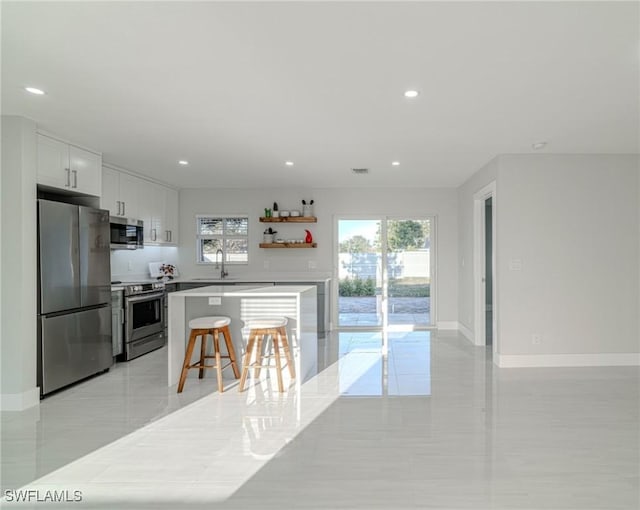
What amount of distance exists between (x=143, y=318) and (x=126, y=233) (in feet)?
3.79

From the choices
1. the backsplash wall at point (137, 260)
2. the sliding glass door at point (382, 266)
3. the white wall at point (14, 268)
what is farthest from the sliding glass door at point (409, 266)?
the white wall at point (14, 268)

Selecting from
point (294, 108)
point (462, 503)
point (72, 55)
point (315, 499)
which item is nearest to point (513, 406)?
point (462, 503)

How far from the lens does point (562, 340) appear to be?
183 inches

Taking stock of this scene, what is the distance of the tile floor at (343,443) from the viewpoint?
213cm

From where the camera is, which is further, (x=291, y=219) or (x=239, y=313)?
(x=291, y=219)

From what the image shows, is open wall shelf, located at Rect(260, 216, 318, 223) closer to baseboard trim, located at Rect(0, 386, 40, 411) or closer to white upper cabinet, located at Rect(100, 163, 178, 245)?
white upper cabinet, located at Rect(100, 163, 178, 245)

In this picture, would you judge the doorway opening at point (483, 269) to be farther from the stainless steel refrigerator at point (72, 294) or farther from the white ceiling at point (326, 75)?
the stainless steel refrigerator at point (72, 294)

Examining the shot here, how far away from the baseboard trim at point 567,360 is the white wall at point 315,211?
7.45ft

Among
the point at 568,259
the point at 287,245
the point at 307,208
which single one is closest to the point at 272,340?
the point at 287,245

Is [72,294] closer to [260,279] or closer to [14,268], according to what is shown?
[14,268]

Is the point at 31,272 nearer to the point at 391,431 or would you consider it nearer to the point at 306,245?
the point at 391,431

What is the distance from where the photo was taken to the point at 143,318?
5.20 metres

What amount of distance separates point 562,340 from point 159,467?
4.43 metres

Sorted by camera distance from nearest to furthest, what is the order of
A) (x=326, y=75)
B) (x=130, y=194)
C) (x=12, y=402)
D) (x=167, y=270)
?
(x=326, y=75) → (x=12, y=402) → (x=130, y=194) → (x=167, y=270)
